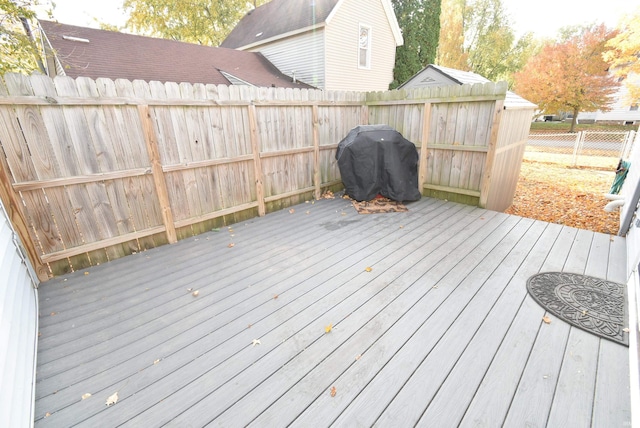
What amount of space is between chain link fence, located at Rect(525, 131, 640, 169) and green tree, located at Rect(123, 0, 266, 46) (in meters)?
19.0

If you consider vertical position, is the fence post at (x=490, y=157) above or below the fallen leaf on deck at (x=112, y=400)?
above

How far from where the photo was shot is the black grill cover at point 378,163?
5039mm

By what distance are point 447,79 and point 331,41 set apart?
4656 millimetres

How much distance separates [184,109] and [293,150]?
6.35 feet

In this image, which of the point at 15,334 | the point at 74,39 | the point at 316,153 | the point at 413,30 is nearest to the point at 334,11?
the point at 413,30

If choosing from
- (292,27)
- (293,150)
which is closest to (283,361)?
(293,150)

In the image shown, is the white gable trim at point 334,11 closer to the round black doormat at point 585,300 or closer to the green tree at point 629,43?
the green tree at point 629,43

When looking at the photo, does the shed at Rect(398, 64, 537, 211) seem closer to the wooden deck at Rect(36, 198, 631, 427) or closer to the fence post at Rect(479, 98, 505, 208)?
the fence post at Rect(479, 98, 505, 208)

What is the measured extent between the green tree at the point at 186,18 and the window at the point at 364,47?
10.5 metres

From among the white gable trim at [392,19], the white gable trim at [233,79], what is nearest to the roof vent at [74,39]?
the white gable trim at [233,79]

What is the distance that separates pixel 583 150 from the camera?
12953 millimetres

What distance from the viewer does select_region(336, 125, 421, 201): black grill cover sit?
5.04 meters

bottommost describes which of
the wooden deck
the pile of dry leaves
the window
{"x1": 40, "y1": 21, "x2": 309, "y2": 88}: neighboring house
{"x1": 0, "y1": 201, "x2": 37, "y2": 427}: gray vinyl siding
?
the pile of dry leaves

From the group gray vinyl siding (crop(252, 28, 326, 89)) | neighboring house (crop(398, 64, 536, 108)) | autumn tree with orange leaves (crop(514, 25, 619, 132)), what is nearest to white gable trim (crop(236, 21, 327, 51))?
gray vinyl siding (crop(252, 28, 326, 89))
